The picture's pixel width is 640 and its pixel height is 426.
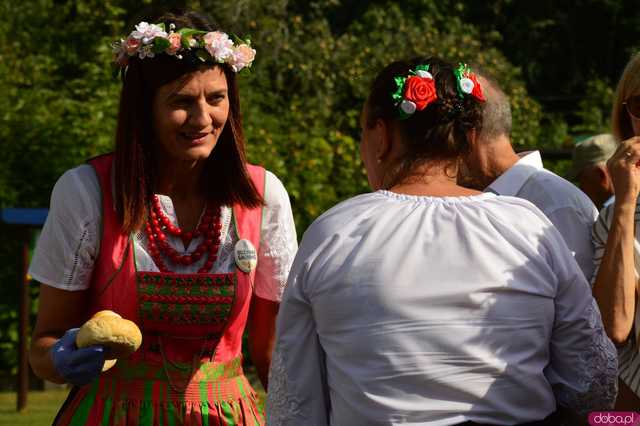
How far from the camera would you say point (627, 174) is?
3293 millimetres

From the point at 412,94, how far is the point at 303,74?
10888 millimetres

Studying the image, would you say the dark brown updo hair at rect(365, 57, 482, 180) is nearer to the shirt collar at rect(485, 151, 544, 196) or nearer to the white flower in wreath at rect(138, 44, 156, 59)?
the white flower in wreath at rect(138, 44, 156, 59)

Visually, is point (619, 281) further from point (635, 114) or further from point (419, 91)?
point (419, 91)

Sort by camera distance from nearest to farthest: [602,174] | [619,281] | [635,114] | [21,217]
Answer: [619,281] < [635,114] < [602,174] < [21,217]

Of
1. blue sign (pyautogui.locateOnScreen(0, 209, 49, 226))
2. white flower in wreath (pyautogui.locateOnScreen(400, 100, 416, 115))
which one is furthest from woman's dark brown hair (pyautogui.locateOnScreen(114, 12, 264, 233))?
blue sign (pyautogui.locateOnScreen(0, 209, 49, 226))

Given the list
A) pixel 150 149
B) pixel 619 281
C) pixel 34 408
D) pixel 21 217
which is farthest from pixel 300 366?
pixel 21 217

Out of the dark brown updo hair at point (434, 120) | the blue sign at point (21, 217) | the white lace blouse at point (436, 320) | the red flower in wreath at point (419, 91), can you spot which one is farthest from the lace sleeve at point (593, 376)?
the blue sign at point (21, 217)

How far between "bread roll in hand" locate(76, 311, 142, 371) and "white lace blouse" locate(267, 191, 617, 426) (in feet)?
1.41

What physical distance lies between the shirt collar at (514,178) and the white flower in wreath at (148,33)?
1319 millimetres

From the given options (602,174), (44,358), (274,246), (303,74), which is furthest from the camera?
(303,74)

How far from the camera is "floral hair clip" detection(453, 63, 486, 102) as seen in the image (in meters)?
2.80

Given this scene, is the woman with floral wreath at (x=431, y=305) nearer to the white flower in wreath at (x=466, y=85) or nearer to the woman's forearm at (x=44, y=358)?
the white flower in wreath at (x=466, y=85)

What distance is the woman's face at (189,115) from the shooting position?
325 cm

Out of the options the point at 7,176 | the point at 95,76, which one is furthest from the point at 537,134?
the point at 7,176
